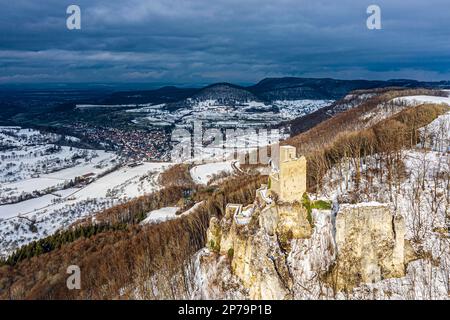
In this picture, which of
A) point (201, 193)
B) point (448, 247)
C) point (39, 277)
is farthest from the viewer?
point (201, 193)

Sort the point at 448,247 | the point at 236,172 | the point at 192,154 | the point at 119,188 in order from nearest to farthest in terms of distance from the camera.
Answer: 1. the point at 448,247
2. the point at 236,172
3. the point at 119,188
4. the point at 192,154

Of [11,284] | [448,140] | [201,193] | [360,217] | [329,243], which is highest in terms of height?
[448,140]

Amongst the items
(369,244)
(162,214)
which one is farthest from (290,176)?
(162,214)

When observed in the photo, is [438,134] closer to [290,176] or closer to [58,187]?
[290,176]

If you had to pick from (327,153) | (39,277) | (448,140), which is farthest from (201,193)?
(448,140)

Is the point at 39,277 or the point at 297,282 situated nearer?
the point at 297,282

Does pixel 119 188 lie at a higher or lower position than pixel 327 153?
lower

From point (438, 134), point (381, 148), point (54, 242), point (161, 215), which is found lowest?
point (54, 242)

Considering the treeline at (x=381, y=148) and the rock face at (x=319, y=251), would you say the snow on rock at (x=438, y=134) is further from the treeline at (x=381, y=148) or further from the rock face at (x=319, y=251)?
the rock face at (x=319, y=251)
